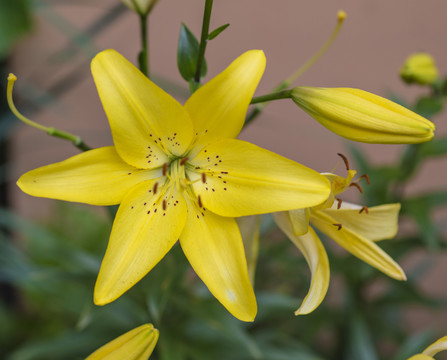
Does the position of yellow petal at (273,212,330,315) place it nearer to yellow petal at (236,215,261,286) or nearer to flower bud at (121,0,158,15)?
yellow petal at (236,215,261,286)

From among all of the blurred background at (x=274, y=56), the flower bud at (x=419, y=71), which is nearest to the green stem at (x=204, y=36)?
the flower bud at (x=419, y=71)

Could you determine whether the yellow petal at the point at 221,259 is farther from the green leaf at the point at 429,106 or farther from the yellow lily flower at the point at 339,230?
the green leaf at the point at 429,106

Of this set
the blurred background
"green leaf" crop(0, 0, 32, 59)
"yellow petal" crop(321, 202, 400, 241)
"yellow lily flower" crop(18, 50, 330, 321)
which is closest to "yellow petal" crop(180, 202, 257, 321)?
"yellow lily flower" crop(18, 50, 330, 321)

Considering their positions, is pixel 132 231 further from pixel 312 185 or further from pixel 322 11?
pixel 322 11

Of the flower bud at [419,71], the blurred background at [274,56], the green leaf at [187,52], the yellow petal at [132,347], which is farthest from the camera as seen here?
the blurred background at [274,56]

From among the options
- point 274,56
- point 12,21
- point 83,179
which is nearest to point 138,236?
point 83,179

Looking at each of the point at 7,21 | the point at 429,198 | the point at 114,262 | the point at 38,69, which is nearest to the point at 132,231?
the point at 114,262

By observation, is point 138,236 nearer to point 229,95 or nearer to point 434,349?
point 229,95
